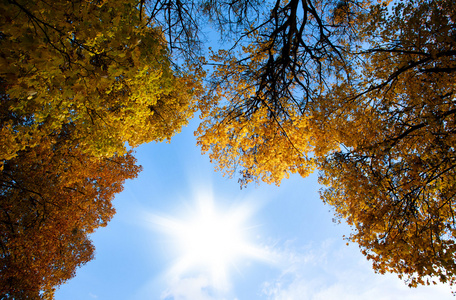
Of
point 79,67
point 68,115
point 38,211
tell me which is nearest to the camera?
point 79,67

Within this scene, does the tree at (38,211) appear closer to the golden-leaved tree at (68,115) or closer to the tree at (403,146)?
the golden-leaved tree at (68,115)

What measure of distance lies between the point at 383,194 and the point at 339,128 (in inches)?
97.3

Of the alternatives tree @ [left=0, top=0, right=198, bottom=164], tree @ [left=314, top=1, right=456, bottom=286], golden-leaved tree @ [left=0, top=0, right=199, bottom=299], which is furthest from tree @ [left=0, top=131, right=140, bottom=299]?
tree @ [left=314, top=1, right=456, bottom=286]

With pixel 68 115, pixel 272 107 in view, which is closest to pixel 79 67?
pixel 68 115

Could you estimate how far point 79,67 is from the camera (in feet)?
11.0

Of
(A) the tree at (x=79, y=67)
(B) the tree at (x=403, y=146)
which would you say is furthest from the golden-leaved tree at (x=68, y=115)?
(B) the tree at (x=403, y=146)

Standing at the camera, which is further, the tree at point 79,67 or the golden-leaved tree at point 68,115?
the golden-leaved tree at point 68,115

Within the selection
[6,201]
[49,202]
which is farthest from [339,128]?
[6,201]

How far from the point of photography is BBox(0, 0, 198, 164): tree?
247 cm

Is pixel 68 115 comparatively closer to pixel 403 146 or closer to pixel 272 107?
pixel 272 107

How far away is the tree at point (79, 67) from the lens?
2.47m

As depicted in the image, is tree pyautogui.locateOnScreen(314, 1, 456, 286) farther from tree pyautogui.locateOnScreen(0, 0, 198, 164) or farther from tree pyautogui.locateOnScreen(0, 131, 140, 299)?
tree pyautogui.locateOnScreen(0, 131, 140, 299)

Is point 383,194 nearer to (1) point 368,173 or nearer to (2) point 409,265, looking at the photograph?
(1) point 368,173

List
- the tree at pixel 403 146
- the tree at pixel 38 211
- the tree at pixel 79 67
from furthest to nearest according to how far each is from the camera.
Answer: the tree at pixel 38 211, the tree at pixel 403 146, the tree at pixel 79 67
